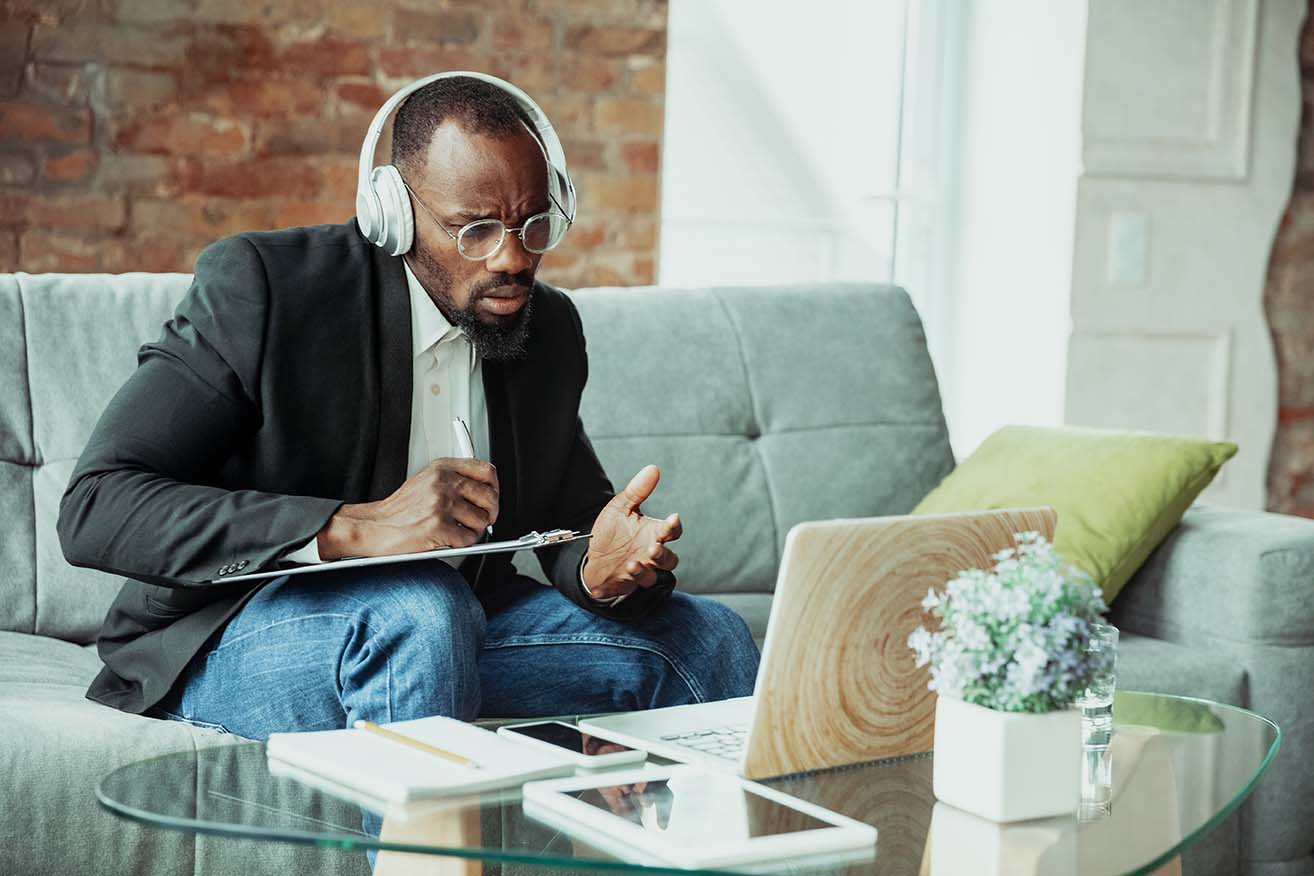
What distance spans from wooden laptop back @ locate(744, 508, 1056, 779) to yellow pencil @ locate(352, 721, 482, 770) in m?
0.22

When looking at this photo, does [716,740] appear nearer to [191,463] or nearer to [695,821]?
[695,821]

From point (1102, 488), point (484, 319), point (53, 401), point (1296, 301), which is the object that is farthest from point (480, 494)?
point (1296, 301)

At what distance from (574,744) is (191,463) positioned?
1.73 ft

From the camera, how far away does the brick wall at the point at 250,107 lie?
8.68 feet

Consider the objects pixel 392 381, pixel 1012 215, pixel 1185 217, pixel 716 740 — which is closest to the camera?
pixel 716 740

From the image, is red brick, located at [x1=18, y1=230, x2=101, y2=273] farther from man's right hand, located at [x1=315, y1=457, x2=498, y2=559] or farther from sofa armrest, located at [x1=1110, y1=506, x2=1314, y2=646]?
sofa armrest, located at [x1=1110, y1=506, x2=1314, y2=646]

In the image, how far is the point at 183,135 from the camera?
2.72 m

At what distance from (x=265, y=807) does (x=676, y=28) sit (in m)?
2.60

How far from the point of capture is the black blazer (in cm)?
147

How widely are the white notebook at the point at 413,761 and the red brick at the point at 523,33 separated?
1927 mm

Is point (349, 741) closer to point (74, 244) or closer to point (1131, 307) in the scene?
point (74, 244)

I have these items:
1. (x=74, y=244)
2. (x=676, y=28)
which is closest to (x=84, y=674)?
(x=74, y=244)

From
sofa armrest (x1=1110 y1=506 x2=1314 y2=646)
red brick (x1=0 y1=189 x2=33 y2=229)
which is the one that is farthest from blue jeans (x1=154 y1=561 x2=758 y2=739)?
red brick (x1=0 y1=189 x2=33 y2=229)

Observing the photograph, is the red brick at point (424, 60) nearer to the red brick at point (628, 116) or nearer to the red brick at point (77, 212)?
the red brick at point (628, 116)
